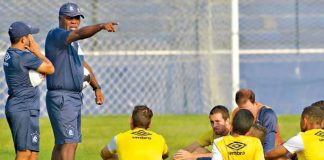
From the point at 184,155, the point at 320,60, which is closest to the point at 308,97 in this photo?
the point at 320,60

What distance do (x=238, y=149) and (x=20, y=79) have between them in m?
2.78

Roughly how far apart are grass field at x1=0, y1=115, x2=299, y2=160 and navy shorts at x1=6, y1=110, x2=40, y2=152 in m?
2.90

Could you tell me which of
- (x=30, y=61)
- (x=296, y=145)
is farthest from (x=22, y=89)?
(x=296, y=145)

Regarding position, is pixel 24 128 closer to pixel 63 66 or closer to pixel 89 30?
pixel 63 66

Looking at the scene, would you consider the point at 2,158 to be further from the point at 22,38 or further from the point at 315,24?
the point at 315,24

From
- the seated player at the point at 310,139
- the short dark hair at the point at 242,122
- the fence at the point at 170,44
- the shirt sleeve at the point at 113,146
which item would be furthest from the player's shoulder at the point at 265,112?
the fence at the point at 170,44

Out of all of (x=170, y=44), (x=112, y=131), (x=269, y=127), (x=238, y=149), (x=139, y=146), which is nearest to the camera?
(x=238, y=149)

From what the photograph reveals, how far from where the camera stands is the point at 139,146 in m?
10.2

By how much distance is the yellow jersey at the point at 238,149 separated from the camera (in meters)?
9.43

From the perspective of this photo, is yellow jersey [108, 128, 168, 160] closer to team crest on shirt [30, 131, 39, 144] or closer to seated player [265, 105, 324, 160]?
seated player [265, 105, 324, 160]

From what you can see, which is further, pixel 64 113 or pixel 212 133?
pixel 212 133

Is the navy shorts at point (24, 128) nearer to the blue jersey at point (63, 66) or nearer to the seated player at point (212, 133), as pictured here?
the blue jersey at point (63, 66)

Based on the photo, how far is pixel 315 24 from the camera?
26922mm

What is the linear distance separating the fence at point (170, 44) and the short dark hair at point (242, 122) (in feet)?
41.2
